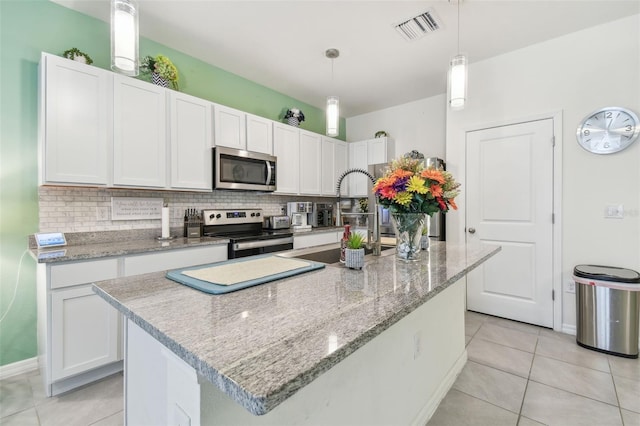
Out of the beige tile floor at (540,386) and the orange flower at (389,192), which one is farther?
the beige tile floor at (540,386)

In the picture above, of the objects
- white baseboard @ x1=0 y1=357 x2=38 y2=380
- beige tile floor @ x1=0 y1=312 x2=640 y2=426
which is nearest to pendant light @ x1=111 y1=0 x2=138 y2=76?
beige tile floor @ x1=0 y1=312 x2=640 y2=426

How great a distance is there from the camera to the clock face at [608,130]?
2439 millimetres

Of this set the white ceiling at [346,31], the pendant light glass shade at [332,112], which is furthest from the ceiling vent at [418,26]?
the pendant light glass shade at [332,112]

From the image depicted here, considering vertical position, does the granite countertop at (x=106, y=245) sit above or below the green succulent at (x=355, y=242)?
below

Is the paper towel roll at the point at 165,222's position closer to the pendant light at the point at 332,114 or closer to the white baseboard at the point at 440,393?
the pendant light at the point at 332,114

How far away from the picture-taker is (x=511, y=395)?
73.3 inches

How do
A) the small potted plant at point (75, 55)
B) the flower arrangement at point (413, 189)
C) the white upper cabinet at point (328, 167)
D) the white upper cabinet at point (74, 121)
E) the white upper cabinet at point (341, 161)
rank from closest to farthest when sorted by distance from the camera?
the flower arrangement at point (413, 189) < the white upper cabinet at point (74, 121) < the small potted plant at point (75, 55) < the white upper cabinet at point (328, 167) < the white upper cabinet at point (341, 161)

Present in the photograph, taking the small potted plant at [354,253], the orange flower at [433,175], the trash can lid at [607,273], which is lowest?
the trash can lid at [607,273]

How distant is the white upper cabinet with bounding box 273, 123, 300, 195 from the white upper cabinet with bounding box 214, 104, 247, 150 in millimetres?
483

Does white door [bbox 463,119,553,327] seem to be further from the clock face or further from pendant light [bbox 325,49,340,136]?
pendant light [bbox 325,49,340,136]

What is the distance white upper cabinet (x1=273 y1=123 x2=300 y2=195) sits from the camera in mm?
3619

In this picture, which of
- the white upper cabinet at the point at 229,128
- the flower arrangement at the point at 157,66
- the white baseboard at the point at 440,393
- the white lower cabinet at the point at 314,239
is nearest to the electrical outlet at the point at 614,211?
the white baseboard at the point at 440,393

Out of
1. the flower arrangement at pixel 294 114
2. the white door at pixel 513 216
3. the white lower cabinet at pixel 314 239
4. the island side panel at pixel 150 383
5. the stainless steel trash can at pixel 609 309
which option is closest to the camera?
the island side panel at pixel 150 383

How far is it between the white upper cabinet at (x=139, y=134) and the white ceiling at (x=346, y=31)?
2.08 feet
